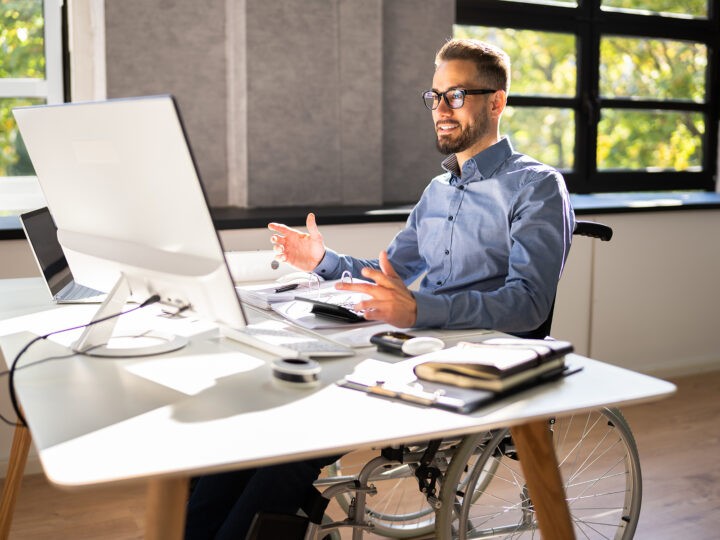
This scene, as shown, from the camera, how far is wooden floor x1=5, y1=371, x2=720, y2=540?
240 centimetres

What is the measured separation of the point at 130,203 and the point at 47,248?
64 centimetres

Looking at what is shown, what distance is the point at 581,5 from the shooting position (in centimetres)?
426

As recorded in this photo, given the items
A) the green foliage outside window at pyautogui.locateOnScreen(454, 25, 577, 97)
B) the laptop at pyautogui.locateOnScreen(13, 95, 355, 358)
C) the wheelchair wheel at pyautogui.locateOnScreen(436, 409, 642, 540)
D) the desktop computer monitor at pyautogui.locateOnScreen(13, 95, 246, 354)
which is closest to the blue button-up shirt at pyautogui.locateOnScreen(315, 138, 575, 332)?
the wheelchair wheel at pyautogui.locateOnScreen(436, 409, 642, 540)

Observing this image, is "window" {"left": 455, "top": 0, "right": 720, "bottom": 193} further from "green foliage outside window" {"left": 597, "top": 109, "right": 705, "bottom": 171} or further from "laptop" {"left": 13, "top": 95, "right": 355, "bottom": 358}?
"laptop" {"left": 13, "top": 95, "right": 355, "bottom": 358}

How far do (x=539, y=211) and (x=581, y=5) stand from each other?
279 centimetres

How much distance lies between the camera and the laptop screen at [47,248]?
6.42ft

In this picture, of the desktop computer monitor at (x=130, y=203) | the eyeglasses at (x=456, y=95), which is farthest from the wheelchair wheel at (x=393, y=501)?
the eyeglasses at (x=456, y=95)

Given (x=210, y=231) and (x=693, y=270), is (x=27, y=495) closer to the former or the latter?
(x=210, y=231)

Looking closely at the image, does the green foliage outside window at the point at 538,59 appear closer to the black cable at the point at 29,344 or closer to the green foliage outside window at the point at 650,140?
the green foliage outside window at the point at 650,140

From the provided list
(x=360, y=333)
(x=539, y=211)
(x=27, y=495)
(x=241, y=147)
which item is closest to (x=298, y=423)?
(x=360, y=333)

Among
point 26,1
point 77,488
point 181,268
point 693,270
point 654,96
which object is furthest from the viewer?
point 654,96

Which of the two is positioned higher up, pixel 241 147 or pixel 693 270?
pixel 241 147

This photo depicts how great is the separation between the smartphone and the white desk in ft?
0.09

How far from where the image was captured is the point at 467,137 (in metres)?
2.03
